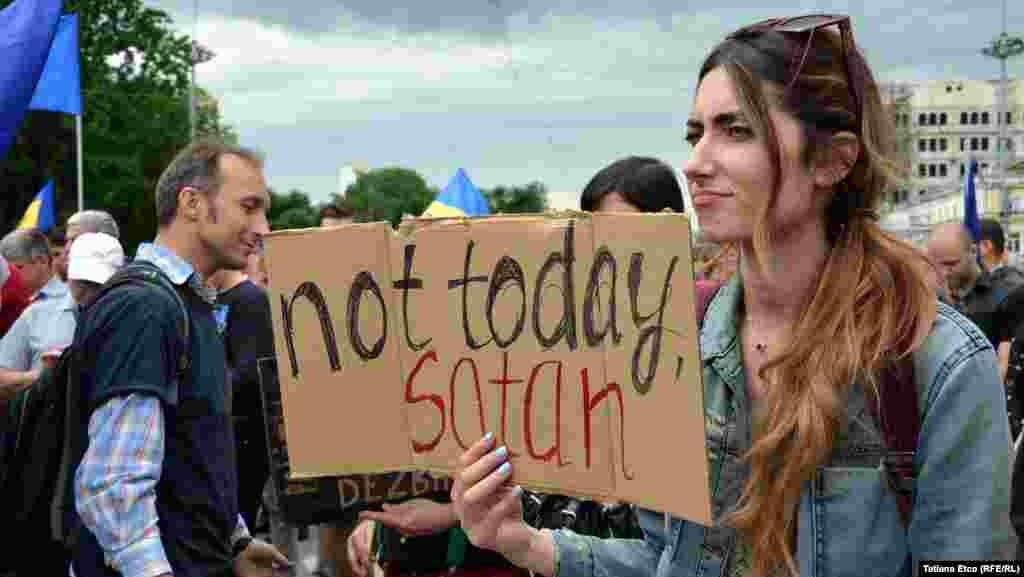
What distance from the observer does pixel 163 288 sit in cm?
360

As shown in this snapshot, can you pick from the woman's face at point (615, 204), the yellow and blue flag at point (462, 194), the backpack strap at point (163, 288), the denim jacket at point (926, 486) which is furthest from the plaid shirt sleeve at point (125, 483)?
the yellow and blue flag at point (462, 194)

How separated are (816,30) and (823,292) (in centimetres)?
45

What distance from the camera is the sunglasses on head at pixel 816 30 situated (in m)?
2.17

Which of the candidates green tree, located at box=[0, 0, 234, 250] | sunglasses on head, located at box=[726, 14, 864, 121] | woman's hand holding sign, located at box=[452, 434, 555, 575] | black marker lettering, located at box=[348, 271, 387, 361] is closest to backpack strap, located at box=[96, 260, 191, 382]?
black marker lettering, located at box=[348, 271, 387, 361]

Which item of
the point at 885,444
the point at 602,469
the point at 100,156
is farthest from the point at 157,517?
the point at 100,156

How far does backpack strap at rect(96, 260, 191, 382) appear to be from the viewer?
3558 millimetres

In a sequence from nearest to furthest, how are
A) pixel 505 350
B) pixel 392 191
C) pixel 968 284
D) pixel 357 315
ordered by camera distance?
pixel 505 350, pixel 357 315, pixel 968 284, pixel 392 191

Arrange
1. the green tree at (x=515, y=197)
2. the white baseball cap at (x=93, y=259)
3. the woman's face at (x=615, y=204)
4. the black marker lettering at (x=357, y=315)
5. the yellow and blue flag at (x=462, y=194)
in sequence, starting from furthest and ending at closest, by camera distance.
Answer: the green tree at (x=515, y=197) → the yellow and blue flag at (x=462, y=194) → the white baseball cap at (x=93, y=259) → the woman's face at (x=615, y=204) → the black marker lettering at (x=357, y=315)

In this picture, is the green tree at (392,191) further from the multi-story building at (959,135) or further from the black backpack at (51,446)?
the black backpack at (51,446)

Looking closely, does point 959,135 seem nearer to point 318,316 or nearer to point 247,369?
point 247,369

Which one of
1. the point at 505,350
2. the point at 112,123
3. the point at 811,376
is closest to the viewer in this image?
the point at 811,376

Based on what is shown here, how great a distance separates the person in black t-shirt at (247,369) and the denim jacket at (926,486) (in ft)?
16.2

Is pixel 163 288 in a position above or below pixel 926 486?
above

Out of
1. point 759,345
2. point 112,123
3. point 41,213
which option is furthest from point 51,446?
point 112,123
